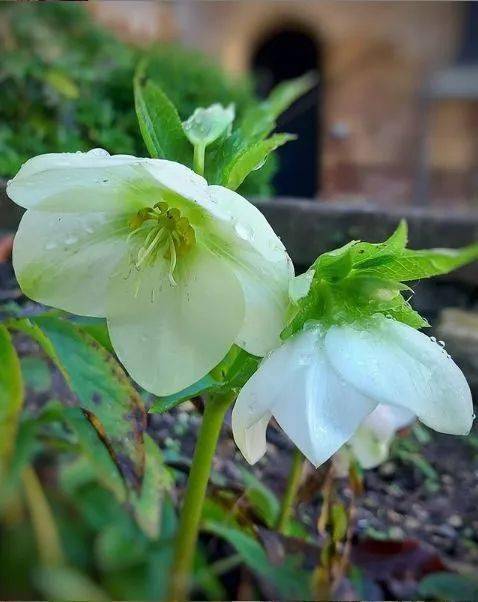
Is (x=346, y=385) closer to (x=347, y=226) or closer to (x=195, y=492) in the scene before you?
(x=195, y=492)

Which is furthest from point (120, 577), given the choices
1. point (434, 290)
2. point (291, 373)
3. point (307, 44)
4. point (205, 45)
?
point (307, 44)

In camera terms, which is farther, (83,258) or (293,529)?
(293,529)

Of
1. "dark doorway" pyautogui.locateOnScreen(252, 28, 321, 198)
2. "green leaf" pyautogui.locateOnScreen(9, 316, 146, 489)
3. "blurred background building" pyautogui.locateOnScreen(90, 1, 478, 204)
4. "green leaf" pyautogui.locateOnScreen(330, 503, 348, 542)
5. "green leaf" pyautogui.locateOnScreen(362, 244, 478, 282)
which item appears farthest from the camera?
"dark doorway" pyautogui.locateOnScreen(252, 28, 321, 198)

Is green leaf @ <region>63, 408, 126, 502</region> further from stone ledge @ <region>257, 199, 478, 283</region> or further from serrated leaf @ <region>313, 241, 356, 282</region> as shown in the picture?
stone ledge @ <region>257, 199, 478, 283</region>

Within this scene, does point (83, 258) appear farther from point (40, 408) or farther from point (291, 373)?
point (40, 408)

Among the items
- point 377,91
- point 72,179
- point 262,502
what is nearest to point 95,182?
point 72,179

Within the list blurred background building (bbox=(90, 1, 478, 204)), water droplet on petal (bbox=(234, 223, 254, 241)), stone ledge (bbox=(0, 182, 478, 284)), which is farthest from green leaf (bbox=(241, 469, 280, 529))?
blurred background building (bbox=(90, 1, 478, 204))
